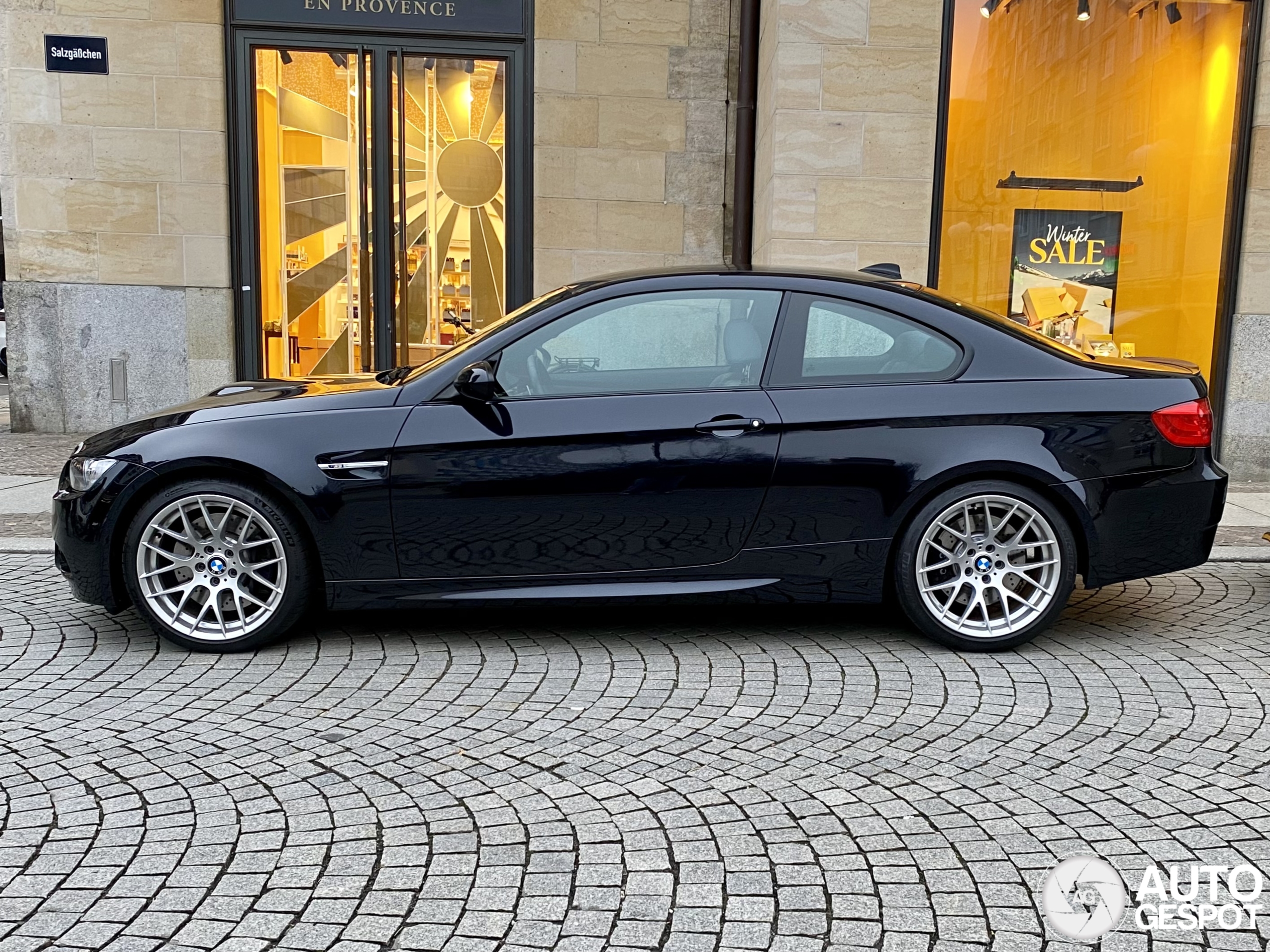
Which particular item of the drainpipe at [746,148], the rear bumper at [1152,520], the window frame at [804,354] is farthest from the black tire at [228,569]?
the drainpipe at [746,148]

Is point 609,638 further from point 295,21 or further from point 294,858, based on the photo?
point 295,21

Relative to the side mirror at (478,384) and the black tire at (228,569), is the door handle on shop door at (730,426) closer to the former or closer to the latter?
the side mirror at (478,384)

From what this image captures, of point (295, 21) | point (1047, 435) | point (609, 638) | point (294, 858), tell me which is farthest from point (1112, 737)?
point (295, 21)

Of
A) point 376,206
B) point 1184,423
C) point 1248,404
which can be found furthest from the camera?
point 376,206

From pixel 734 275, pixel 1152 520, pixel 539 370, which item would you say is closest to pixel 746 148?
pixel 734 275

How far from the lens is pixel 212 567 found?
16.5ft

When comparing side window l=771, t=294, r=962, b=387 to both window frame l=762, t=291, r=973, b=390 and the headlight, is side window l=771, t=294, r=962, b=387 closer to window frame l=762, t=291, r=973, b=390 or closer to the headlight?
window frame l=762, t=291, r=973, b=390

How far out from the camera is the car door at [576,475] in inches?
194

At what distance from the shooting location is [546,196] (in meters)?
11.6

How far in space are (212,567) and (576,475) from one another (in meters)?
1.54

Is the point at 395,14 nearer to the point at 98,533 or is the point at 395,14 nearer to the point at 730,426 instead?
the point at 98,533

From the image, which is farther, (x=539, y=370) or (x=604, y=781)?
(x=539, y=370)

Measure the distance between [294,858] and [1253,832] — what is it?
258 centimetres

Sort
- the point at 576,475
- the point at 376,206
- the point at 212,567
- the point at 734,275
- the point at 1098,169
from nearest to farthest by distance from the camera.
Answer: the point at 576,475 → the point at 212,567 → the point at 734,275 → the point at 1098,169 → the point at 376,206
